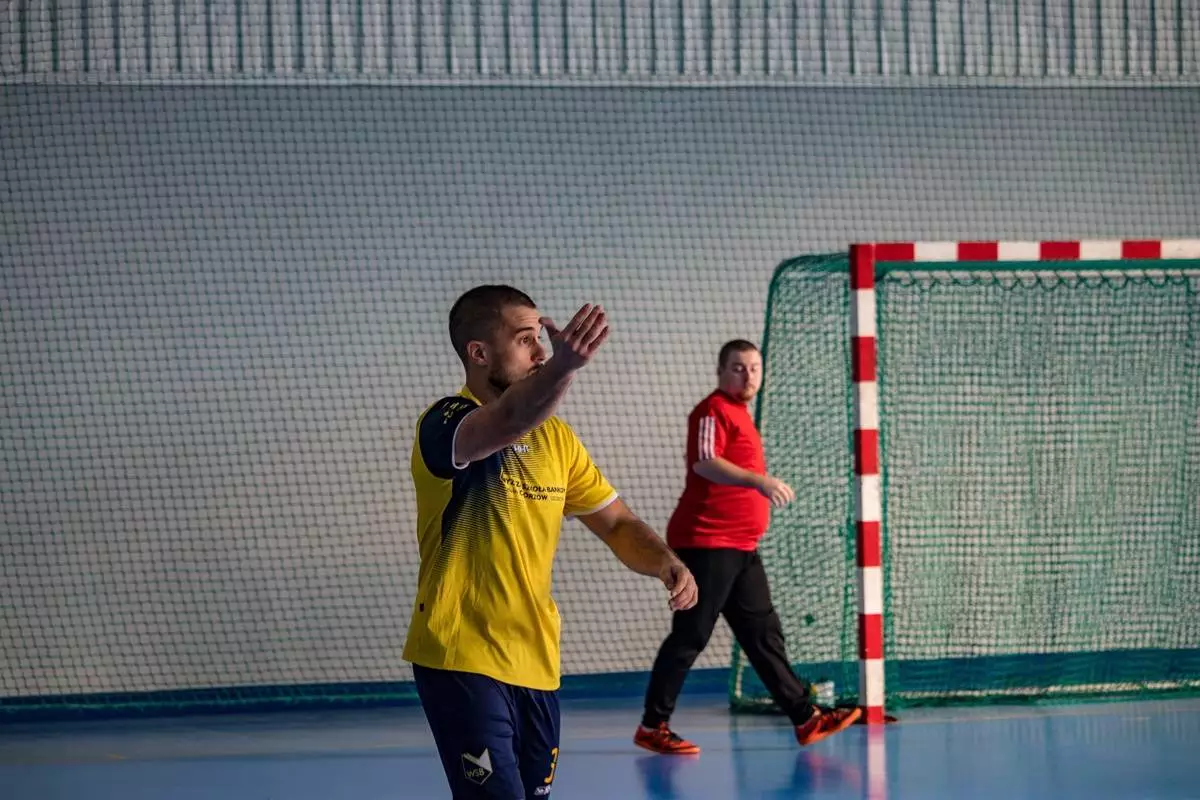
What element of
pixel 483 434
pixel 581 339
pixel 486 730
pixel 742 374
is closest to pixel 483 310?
pixel 483 434

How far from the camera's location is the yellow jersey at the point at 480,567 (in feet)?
11.2

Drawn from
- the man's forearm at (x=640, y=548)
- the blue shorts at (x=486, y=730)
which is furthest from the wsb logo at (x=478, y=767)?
the man's forearm at (x=640, y=548)

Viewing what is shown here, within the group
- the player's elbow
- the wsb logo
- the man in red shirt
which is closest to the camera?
the player's elbow

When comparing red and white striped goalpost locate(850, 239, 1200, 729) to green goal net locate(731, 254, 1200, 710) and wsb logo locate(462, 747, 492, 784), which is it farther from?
wsb logo locate(462, 747, 492, 784)

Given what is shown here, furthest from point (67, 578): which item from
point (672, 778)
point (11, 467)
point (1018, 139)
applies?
point (1018, 139)

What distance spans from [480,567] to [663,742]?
3746 mm

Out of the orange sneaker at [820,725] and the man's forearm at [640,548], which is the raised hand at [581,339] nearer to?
the man's forearm at [640,548]

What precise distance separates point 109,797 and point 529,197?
4.35 m

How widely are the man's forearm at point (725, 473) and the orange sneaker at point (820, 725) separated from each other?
4.11 feet

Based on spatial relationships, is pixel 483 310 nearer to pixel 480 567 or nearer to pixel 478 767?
pixel 480 567

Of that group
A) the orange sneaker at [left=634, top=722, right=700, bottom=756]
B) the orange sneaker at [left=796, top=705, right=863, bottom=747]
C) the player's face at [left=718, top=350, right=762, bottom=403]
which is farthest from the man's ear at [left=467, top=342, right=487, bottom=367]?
the orange sneaker at [left=796, top=705, right=863, bottom=747]

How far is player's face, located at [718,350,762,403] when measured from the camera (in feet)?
22.7

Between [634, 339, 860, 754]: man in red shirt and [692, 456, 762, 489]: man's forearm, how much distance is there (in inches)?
0.4

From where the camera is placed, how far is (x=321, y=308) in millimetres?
Result: 8719
